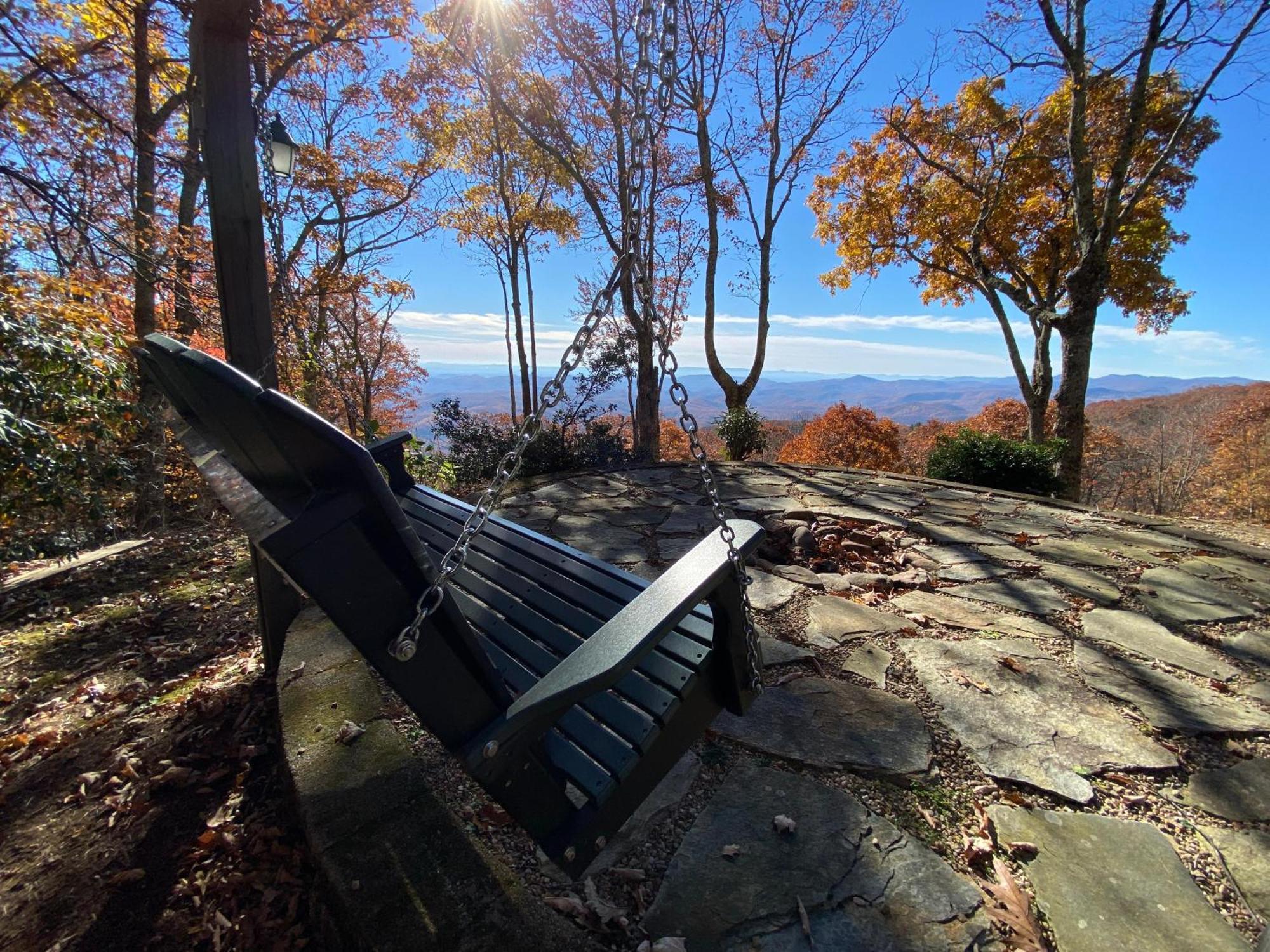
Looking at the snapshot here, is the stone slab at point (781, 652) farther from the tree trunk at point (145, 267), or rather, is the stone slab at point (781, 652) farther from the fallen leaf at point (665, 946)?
the tree trunk at point (145, 267)

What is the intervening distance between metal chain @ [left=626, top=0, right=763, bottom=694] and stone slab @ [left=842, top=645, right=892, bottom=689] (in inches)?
37.4

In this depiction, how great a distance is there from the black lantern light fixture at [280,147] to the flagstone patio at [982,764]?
9.59 feet

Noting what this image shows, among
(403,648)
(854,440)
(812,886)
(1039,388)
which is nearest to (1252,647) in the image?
(812,886)

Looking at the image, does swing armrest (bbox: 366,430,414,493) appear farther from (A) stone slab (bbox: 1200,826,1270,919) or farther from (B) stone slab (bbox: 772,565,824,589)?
(A) stone slab (bbox: 1200,826,1270,919)

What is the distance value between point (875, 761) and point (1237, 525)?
462 centimetres

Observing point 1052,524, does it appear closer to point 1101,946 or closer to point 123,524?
point 1101,946

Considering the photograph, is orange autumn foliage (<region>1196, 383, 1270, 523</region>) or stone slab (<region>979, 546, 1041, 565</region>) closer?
stone slab (<region>979, 546, 1041, 565</region>)

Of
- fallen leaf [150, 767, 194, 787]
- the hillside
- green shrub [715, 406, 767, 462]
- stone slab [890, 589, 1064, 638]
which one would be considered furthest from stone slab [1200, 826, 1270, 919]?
the hillside

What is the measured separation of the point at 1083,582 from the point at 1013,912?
7.75 feet

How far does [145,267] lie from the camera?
18.4 feet

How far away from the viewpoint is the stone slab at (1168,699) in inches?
68.8

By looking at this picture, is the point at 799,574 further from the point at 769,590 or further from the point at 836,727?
the point at 836,727

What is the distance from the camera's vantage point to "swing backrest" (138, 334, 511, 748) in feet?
2.41

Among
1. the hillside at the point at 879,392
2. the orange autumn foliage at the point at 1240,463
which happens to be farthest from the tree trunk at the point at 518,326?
the hillside at the point at 879,392
